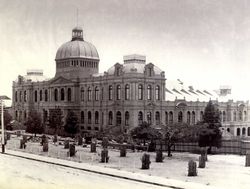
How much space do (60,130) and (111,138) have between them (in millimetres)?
11574

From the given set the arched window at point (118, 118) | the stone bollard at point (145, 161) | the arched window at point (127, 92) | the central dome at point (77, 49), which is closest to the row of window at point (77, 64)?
the central dome at point (77, 49)

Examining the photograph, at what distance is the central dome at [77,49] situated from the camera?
56750 millimetres

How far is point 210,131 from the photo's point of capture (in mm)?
34406

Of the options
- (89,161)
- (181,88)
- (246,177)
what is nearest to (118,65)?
(181,88)

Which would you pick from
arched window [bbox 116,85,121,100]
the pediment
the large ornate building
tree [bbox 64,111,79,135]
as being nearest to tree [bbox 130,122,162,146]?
the large ornate building

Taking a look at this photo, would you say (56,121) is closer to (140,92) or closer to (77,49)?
(140,92)

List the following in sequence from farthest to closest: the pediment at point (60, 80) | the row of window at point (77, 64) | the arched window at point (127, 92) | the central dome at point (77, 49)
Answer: the central dome at point (77, 49), the row of window at point (77, 64), the pediment at point (60, 80), the arched window at point (127, 92)

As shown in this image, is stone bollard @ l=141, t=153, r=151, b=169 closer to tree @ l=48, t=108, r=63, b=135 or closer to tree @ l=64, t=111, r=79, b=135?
tree @ l=64, t=111, r=79, b=135

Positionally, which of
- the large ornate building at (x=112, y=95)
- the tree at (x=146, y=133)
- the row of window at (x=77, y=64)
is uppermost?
the row of window at (x=77, y=64)

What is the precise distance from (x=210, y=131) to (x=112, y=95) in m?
17.2

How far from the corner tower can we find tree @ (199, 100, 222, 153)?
21804mm

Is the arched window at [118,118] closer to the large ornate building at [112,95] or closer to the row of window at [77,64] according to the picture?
the large ornate building at [112,95]

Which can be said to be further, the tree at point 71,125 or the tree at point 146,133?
the tree at point 71,125

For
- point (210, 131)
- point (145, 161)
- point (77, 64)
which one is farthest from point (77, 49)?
point (145, 161)
